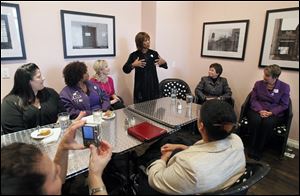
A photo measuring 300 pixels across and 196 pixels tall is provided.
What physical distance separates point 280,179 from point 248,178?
1.50 metres

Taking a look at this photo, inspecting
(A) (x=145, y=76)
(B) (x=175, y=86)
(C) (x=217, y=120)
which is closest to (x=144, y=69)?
(A) (x=145, y=76)

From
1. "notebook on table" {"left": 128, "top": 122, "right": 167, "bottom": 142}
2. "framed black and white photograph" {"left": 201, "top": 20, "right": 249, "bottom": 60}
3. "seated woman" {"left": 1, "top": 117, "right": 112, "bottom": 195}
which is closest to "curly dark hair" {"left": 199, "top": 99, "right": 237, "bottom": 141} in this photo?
"notebook on table" {"left": 128, "top": 122, "right": 167, "bottom": 142}

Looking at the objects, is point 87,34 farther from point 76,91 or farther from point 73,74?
point 76,91

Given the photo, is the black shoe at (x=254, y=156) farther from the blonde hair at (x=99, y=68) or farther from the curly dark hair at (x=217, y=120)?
the blonde hair at (x=99, y=68)

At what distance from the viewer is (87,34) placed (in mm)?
2756

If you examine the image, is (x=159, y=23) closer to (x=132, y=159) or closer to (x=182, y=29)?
(x=182, y=29)

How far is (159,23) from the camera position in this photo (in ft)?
10.3

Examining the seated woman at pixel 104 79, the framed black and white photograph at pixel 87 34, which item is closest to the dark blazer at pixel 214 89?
the seated woman at pixel 104 79

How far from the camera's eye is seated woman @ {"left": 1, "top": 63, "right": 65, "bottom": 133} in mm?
1546

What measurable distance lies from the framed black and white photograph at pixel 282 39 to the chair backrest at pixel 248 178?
87.7 inches

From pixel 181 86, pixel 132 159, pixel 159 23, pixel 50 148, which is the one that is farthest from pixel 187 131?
pixel 50 148

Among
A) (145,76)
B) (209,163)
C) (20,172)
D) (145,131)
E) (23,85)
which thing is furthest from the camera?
(145,76)

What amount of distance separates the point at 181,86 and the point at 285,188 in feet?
6.15

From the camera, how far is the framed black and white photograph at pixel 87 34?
2.55 meters
